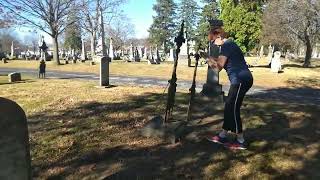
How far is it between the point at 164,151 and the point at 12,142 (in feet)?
11.1

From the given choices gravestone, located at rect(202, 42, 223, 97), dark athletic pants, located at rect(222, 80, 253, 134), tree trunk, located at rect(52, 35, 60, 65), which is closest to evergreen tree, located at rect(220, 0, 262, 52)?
tree trunk, located at rect(52, 35, 60, 65)

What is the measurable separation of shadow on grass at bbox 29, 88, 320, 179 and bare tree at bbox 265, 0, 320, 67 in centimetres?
2636

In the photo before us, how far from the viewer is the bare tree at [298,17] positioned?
3238cm

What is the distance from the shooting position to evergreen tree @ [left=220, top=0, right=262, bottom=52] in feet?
142

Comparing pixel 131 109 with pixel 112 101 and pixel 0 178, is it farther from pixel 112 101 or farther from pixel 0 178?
pixel 0 178

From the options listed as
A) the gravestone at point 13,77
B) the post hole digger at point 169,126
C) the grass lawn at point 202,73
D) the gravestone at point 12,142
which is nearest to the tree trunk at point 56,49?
the grass lawn at point 202,73

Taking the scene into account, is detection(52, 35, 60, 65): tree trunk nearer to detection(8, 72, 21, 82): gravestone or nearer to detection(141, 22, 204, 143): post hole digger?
detection(8, 72, 21, 82): gravestone

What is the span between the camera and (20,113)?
3291 millimetres

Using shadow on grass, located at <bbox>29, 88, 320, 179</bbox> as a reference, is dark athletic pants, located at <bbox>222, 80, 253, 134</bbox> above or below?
above

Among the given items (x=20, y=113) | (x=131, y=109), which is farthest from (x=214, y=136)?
(x=20, y=113)

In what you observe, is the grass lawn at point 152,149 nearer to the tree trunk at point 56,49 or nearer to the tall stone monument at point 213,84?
the tall stone monument at point 213,84

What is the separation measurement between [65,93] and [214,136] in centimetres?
743

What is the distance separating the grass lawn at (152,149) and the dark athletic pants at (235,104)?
43cm

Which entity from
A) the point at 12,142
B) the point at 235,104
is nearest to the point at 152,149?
the point at 235,104
